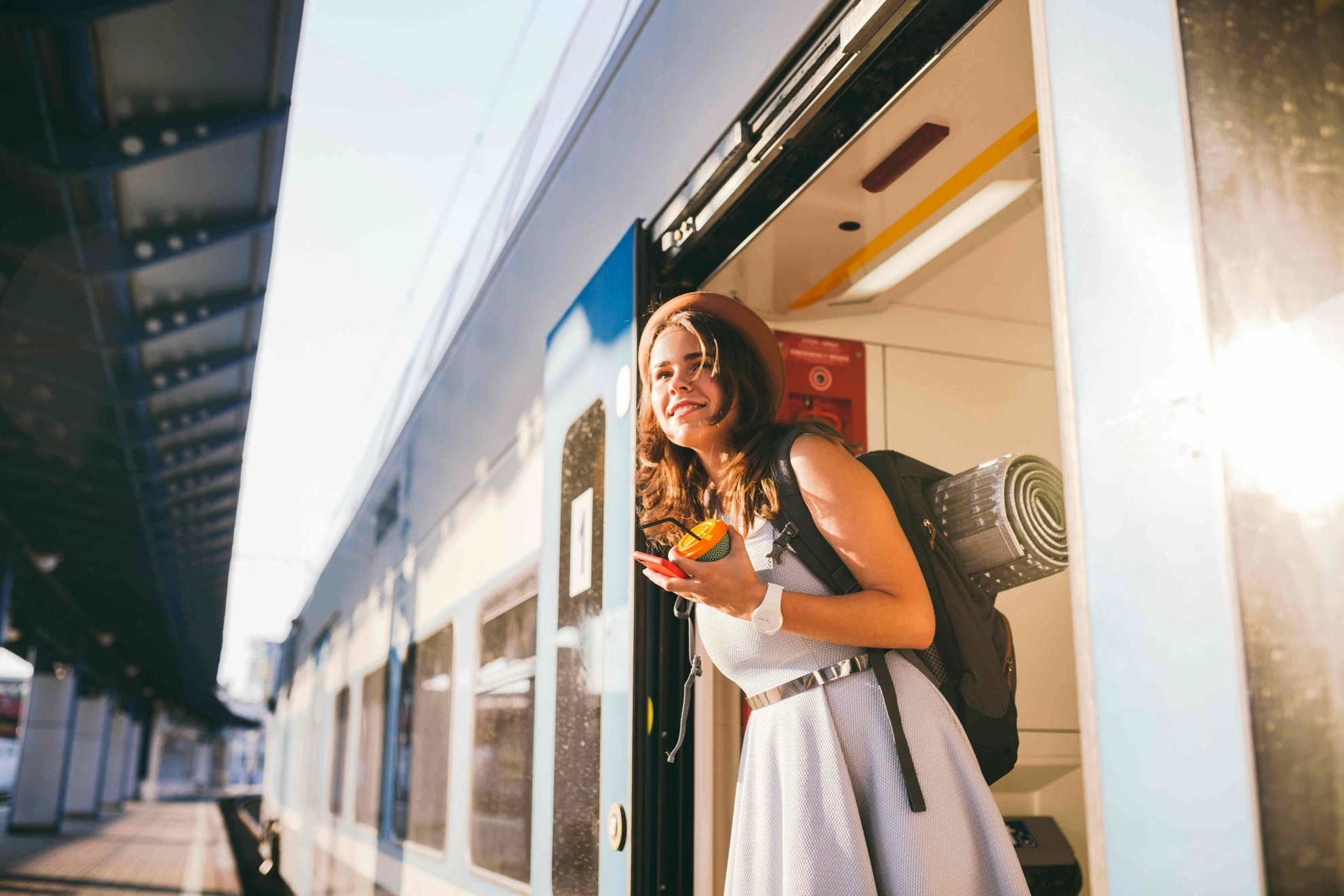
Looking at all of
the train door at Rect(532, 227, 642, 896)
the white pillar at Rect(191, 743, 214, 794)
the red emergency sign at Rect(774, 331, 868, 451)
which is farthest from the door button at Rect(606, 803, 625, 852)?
the white pillar at Rect(191, 743, 214, 794)

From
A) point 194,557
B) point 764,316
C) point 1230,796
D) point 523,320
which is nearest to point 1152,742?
point 1230,796

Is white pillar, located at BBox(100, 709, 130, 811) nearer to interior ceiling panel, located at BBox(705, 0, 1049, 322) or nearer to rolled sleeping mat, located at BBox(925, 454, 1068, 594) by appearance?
interior ceiling panel, located at BBox(705, 0, 1049, 322)

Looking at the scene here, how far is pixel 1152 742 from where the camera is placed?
825 mm

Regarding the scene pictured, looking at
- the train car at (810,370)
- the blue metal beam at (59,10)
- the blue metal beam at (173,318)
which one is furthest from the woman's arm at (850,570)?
the blue metal beam at (173,318)

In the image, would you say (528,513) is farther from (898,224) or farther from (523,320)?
(898,224)

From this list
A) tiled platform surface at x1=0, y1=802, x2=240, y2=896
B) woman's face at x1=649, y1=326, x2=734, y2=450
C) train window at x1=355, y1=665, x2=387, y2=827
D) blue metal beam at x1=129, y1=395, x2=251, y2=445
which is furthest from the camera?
tiled platform surface at x1=0, y1=802, x2=240, y2=896

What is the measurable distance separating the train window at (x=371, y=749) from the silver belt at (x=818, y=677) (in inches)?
181

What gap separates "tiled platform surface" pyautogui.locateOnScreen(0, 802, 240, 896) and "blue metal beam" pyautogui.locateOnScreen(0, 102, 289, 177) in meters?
9.86

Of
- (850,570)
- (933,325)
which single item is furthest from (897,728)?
(933,325)

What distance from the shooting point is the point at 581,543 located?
2465 mm

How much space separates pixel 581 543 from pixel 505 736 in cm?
111

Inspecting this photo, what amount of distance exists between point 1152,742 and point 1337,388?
31cm

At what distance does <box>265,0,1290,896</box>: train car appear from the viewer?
0.89 m

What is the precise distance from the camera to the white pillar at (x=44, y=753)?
23.5 metres
